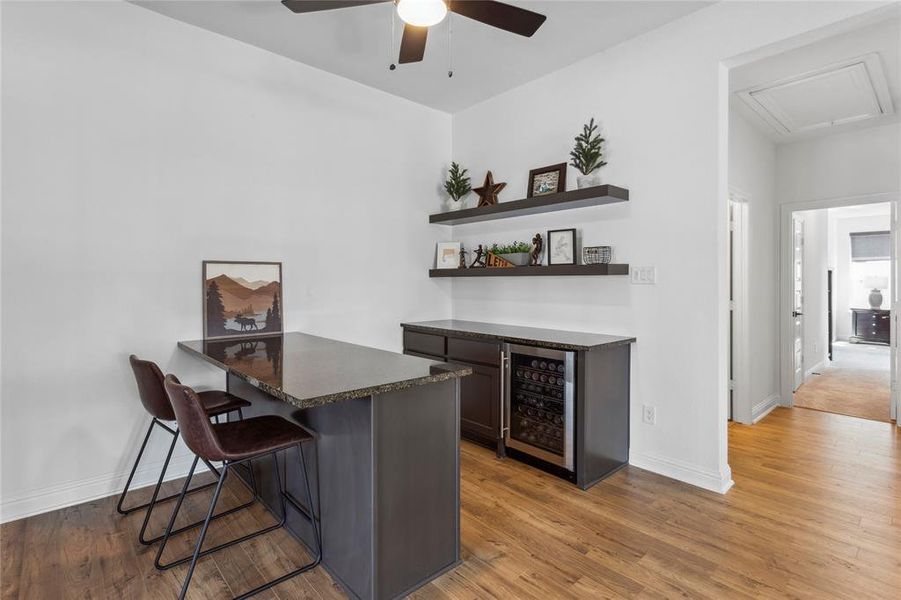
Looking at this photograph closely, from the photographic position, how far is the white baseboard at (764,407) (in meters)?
4.11

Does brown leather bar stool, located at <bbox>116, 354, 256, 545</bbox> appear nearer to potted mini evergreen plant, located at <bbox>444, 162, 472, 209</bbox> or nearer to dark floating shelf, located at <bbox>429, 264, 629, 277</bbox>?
dark floating shelf, located at <bbox>429, 264, 629, 277</bbox>

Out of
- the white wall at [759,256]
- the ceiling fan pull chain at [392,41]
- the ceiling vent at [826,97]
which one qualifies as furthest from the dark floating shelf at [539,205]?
the ceiling vent at [826,97]

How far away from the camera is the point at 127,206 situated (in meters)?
2.72

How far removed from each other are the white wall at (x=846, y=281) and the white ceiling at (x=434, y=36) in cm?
871

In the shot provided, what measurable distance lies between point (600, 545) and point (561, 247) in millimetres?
1991

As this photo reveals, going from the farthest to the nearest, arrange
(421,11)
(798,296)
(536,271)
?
1. (798,296)
2. (536,271)
3. (421,11)

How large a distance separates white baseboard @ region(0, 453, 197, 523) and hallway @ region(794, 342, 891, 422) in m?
5.41

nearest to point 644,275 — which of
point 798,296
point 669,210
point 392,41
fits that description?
point 669,210

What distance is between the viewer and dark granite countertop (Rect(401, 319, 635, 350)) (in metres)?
2.85

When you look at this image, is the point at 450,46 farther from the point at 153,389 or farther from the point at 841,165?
the point at 841,165

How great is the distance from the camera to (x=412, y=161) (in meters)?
4.15

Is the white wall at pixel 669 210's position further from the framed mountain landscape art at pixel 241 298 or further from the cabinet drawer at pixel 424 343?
the framed mountain landscape art at pixel 241 298

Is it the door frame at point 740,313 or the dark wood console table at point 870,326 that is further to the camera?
the dark wood console table at point 870,326

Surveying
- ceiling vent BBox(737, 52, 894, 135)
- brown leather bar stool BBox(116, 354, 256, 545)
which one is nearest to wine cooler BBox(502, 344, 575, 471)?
brown leather bar stool BBox(116, 354, 256, 545)
